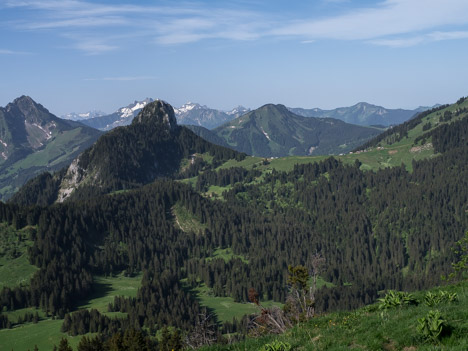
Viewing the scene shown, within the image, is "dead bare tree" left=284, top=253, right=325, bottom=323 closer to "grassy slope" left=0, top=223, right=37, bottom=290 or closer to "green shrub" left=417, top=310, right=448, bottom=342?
"green shrub" left=417, top=310, right=448, bottom=342

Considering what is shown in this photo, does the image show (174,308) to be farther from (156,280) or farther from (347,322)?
(347,322)

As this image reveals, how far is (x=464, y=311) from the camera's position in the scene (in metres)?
26.7

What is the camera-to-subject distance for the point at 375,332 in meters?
27.2

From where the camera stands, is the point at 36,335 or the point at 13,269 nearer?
the point at 36,335

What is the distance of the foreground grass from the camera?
24344mm

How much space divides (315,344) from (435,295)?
1188 cm

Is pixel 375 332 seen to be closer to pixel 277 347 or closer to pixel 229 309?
pixel 277 347

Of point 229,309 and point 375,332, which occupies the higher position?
point 375,332

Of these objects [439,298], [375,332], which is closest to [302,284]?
[439,298]

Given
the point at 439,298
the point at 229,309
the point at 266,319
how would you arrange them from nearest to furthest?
1. the point at 439,298
2. the point at 266,319
3. the point at 229,309

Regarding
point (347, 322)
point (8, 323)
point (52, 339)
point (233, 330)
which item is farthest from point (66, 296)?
point (347, 322)

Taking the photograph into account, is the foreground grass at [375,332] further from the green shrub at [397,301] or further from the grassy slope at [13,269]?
the grassy slope at [13,269]

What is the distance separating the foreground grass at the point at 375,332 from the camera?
2434 centimetres

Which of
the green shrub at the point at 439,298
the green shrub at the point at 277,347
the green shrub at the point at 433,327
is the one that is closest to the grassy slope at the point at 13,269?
the green shrub at the point at 277,347
